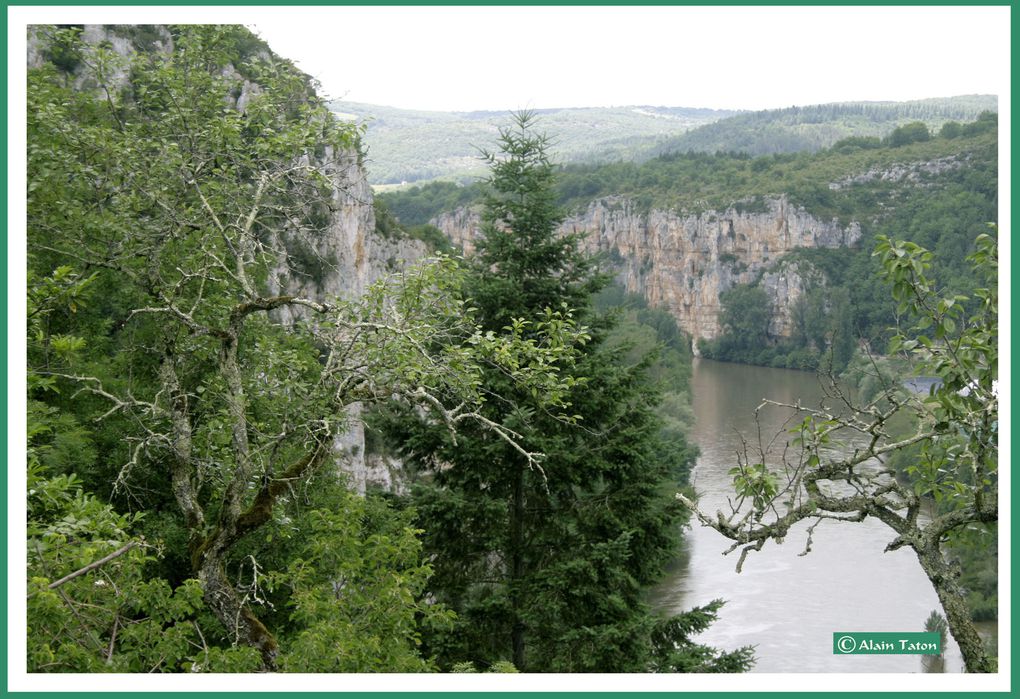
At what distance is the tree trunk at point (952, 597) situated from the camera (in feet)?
9.41

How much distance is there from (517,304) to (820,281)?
1420 inches

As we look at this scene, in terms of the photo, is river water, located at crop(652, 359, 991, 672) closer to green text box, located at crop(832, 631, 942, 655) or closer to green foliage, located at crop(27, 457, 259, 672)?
green text box, located at crop(832, 631, 942, 655)

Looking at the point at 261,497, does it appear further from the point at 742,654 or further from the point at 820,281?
the point at 820,281

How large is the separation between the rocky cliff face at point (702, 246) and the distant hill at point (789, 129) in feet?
44.7

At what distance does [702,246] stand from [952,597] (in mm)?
48921

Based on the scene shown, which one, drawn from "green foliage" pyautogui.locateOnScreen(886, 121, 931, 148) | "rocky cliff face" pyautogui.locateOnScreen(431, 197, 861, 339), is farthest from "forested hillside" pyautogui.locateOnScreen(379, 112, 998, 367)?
"rocky cliff face" pyautogui.locateOnScreen(431, 197, 861, 339)

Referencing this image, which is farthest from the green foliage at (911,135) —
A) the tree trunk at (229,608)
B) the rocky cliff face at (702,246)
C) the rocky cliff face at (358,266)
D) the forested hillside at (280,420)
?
the tree trunk at (229,608)

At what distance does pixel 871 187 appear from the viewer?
Result: 125 feet

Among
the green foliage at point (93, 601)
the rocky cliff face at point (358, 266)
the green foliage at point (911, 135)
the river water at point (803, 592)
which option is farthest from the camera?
the green foliage at point (911, 135)

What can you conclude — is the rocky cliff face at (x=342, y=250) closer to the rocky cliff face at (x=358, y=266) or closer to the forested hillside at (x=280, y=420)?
the rocky cliff face at (x=358, y=266)

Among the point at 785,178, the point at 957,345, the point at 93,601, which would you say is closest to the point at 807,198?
the point at 785,178

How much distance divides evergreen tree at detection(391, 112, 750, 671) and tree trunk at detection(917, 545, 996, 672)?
3069 mm

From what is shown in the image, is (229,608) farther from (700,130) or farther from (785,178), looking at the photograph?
(700,130)

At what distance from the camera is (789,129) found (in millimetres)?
71000
